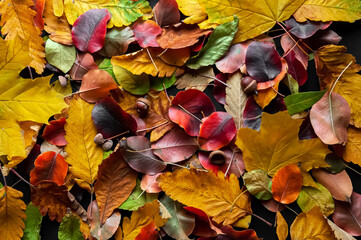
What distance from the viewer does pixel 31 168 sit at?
0.57m

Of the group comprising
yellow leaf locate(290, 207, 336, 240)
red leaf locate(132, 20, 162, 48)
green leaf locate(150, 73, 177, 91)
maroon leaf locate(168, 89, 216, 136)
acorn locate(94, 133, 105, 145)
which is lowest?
yellow leaf locate(290, 207, 336, 240)

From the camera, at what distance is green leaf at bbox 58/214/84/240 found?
1.77 ft

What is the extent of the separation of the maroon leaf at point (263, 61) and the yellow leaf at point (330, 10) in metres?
0.07

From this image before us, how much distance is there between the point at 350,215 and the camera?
21.0 inches

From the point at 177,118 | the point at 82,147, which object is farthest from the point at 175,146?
the point at 82,147

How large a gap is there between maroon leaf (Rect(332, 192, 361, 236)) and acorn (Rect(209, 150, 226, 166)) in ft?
0.62

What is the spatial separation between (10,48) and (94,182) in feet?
0.79

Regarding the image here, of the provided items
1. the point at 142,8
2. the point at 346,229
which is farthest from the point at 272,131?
the point at 142,8

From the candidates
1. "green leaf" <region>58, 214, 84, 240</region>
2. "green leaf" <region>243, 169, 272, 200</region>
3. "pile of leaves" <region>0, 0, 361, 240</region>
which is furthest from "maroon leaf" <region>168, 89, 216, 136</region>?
"green leaf" <region>58, 214, 84, 240</region>

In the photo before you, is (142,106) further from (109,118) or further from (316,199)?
(316,199)

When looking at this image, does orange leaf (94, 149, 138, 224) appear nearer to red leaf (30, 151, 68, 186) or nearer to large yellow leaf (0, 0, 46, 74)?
red leaf (30, 151, 68, 186)

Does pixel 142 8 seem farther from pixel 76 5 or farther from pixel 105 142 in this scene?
pixel 105 142

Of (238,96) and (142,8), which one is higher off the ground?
(142,8)

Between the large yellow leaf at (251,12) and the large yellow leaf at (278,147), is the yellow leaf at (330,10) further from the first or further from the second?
the large yellow leaf at (278,147)
